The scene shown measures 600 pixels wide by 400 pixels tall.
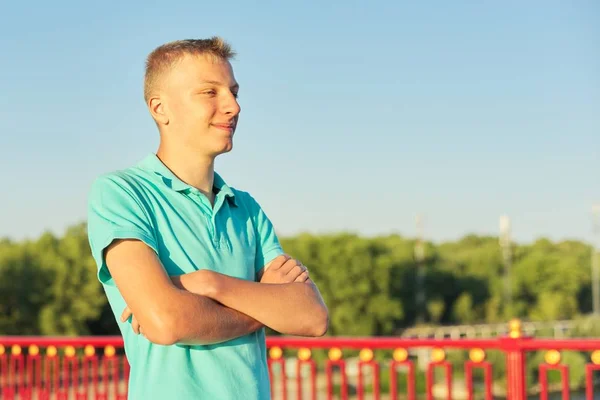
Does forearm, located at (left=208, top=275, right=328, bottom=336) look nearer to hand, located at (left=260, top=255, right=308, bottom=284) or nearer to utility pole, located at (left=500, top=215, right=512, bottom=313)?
hand, located at (left=260, top=255, right=308, bottom=284)

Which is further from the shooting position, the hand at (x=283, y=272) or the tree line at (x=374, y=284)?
the tree line at (x=374, y=284)

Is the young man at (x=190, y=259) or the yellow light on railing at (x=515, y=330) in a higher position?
the young man at (x=190, y=259)

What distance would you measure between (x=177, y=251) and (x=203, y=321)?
0.57ft

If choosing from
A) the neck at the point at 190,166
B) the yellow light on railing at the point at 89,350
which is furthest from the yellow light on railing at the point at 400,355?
the neck at the point at 190,166

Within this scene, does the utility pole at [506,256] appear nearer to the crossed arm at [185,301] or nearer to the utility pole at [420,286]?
the utility pole at [420,286]

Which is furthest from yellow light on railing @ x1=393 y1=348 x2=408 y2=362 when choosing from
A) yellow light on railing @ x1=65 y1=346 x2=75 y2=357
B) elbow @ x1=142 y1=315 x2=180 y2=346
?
elbow @ x1=142 y1=315 x2=180 y2=346

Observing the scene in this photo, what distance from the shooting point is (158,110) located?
6.22 feet

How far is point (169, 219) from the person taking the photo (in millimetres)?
1794

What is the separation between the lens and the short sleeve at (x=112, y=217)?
172 centimetres

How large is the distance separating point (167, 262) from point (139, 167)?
0.24 m

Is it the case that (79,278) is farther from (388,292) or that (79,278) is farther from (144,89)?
(144,89)

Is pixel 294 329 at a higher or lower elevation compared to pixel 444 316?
higher

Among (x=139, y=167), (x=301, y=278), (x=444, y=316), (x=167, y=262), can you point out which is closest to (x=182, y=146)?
(x=139, y=167)

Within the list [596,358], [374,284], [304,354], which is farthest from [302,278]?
[374,284]
